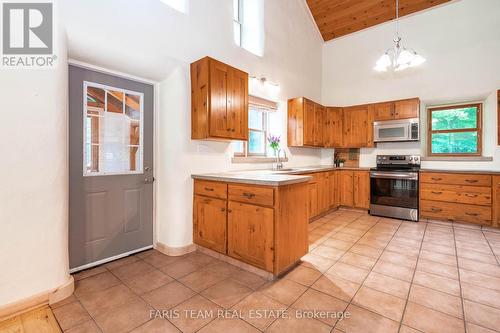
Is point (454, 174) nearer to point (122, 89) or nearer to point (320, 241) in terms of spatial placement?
point (320, 241)

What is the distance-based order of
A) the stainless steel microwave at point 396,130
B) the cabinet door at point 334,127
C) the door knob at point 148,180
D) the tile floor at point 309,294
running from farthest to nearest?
the cabinet door at point 334,127, the stainless steel microwave at point 396,130, the door knob at point 148,180, the tile floor at point 309,294

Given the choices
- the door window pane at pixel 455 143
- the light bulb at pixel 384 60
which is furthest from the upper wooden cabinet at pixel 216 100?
the door window pane at pixel 455 143

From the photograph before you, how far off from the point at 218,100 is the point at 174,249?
1.81 m

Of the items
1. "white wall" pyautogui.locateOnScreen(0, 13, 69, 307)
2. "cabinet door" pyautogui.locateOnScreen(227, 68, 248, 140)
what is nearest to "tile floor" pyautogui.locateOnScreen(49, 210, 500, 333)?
"white wall" pyautogui.locateOnScreen(0, 13, 69, 307)

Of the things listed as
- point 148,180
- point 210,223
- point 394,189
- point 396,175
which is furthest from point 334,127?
point 148,180

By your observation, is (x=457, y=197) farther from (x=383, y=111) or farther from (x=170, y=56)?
(x=170, y=56)

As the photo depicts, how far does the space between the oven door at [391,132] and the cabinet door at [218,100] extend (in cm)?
349

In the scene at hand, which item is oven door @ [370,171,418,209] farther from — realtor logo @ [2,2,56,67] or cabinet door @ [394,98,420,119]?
realtor logo @ [2,2,56,67]

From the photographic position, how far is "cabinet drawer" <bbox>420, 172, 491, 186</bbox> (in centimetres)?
381

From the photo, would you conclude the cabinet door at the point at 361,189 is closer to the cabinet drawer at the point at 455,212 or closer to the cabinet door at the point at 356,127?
the cabinet door at the point at 356,127

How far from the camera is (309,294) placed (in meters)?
1.97

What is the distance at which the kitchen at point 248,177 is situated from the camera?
5.78 feet

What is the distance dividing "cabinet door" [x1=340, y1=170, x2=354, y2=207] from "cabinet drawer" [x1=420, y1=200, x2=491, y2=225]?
1212mm

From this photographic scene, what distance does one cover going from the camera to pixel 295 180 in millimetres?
2307
